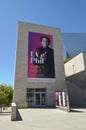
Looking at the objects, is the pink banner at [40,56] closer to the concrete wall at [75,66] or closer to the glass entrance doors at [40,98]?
the glass entrance doors at [40,98]

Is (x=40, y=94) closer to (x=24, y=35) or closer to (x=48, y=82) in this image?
(x=48, y=82)

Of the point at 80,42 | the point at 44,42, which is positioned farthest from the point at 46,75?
the point at 80,42

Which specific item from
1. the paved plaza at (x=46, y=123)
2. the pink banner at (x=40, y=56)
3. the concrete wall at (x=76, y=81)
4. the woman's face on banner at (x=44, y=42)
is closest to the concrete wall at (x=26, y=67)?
the pink banner at (x=40, y=56)

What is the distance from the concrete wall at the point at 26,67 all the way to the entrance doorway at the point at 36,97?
73 centimetres

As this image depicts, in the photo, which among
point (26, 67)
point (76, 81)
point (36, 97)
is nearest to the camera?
point (36, 97)

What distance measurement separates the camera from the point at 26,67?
28.1 m

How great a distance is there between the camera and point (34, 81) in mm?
27828

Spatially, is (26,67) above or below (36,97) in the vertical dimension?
above

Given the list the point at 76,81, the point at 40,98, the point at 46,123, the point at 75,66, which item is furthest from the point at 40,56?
the point at 46,123

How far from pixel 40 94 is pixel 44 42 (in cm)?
948

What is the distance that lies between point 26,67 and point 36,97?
17.6 feet

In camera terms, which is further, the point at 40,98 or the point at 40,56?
the point at 40,56

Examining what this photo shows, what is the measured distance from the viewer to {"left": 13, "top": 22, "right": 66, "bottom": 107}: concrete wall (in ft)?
88.7

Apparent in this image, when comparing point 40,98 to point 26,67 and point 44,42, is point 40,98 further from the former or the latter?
point 44,42
